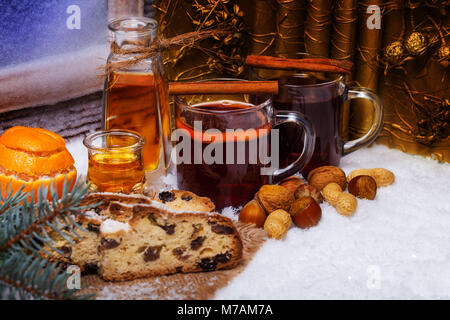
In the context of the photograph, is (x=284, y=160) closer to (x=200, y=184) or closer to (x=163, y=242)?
(x=200, y=184)

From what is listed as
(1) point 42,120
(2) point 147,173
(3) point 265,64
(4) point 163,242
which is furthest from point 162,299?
(1) point 42,120

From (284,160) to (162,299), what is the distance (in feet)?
1.59

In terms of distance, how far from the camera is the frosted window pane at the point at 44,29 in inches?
50.7

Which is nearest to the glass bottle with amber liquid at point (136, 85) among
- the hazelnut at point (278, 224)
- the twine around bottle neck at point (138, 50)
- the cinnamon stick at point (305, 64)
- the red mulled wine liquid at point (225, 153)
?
the twine around bottle neck at point (138, 50)

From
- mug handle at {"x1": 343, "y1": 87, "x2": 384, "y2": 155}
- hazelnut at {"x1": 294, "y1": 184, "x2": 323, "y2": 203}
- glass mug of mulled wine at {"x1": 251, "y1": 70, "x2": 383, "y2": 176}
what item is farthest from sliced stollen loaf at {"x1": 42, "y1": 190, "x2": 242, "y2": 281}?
mug handle at {"x1": 343, "y1": 87, "x2": 384, "y2": 155}

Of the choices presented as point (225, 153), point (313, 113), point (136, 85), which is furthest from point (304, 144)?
point (136, 85)

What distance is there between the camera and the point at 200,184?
1127 mm

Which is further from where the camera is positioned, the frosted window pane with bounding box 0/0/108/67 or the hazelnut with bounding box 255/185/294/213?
the frosted window pane with bounding box 0/0/108/67

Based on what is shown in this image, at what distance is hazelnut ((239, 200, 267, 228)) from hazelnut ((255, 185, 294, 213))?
0.02m

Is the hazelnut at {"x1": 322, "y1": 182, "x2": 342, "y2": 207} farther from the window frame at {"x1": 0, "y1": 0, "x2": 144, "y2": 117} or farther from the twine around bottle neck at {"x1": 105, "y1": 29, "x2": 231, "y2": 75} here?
the window frame at {"x1": 0, "y1": 0, "x2": 144, "y2": 117}

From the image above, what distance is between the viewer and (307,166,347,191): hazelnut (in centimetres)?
120

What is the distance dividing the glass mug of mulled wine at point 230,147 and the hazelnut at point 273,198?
0.03m

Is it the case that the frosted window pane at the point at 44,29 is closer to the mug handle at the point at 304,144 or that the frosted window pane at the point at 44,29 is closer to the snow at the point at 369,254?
the snow at the point at 369,254

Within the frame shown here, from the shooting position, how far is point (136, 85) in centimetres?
120
